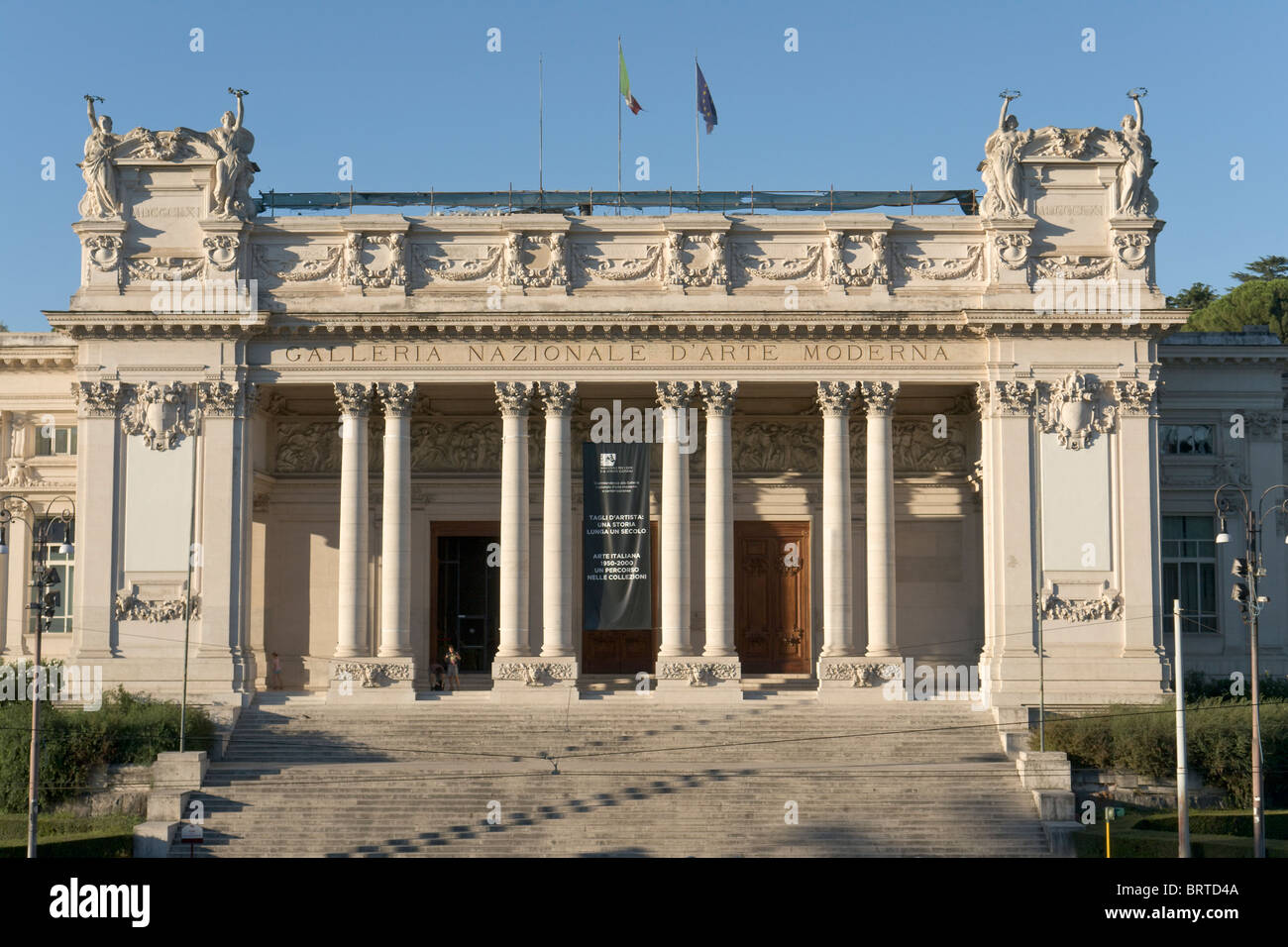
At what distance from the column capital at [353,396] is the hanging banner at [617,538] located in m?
7.06

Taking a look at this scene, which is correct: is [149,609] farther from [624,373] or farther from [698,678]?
[698,678]

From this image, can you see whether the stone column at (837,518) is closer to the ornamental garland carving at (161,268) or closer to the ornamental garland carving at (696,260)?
the ornamental garland carving at (696,260)

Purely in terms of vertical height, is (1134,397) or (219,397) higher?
(219,397)

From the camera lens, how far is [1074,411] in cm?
5112

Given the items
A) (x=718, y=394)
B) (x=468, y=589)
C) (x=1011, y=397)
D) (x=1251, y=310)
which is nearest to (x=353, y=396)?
(x=468, y=589)

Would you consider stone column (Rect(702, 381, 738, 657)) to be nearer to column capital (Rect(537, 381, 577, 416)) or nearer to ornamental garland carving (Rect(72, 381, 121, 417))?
column capital (Rect(537, 381, 577, 416))

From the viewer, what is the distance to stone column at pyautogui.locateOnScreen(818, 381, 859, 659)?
51.5 metres

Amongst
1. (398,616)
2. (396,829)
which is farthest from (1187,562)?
(396,829)

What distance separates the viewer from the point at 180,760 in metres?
42.6

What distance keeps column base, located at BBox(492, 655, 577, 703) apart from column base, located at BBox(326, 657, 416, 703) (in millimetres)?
2624

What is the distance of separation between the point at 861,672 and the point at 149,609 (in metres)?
21.2

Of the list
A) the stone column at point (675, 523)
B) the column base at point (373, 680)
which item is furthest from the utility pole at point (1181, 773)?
the column base at point (373, 680)
